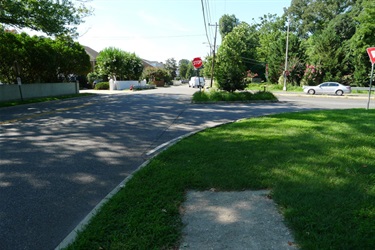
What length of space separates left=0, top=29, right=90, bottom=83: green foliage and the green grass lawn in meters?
17.5

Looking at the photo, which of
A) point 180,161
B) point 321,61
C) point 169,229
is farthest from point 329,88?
point 169,229

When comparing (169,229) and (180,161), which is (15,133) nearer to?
(180,161)

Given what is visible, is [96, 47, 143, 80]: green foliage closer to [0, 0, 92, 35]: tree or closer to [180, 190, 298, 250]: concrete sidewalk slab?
[0, 0, 92, 35]: tree

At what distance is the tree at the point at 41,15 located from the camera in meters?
14.7

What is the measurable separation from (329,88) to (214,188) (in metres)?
29.8

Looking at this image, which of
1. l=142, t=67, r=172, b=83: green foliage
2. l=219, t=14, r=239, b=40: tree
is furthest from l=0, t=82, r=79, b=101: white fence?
l=219, t=14, r=239, b=40: tree

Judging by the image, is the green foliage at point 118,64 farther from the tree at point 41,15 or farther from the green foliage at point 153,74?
the tree at point 41,15

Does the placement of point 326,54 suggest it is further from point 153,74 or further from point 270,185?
point 153,74

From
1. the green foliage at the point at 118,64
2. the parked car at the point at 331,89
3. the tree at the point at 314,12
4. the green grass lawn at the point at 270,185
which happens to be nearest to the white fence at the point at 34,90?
the green foliage at the point at 118,64

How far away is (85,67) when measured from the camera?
94.2ft

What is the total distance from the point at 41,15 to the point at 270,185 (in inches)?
658

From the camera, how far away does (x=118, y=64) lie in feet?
140

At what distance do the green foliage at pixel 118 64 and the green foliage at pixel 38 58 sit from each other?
42.0ft

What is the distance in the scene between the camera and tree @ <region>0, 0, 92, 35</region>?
1467 cm
